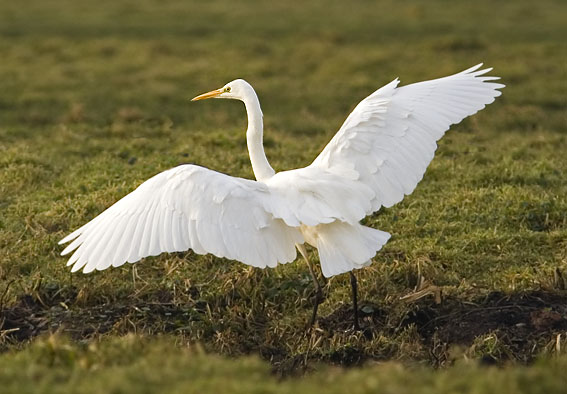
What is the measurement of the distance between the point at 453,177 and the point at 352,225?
3222 millimetres

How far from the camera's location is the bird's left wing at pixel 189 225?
5.38m

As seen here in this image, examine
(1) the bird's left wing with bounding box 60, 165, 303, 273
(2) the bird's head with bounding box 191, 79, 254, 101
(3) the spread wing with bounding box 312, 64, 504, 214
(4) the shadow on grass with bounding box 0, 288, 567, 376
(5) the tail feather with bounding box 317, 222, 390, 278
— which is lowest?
(4) the shadow on grass with bounding box 0, 288, 567, 376

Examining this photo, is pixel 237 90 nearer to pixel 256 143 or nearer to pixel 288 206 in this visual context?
pixel 256 143

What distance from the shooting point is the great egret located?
5.43 m

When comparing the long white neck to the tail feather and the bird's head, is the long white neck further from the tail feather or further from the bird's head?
the tail feather

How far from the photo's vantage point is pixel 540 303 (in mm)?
6246

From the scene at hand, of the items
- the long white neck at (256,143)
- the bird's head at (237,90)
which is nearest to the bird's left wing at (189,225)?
the long white neck at (256,143)

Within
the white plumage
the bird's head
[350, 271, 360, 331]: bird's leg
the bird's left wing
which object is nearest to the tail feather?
the white plumage

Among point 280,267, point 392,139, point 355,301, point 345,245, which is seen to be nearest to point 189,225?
Answer: point 345,245

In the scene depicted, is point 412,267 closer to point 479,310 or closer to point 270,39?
point 479,310

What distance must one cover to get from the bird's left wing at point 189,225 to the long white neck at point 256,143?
0.76 metres

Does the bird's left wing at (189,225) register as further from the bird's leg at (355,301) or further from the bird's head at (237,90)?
the bird's head at (237,90)

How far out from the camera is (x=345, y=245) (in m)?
5.62

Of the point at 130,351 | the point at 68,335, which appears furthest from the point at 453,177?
the point at 130,351
